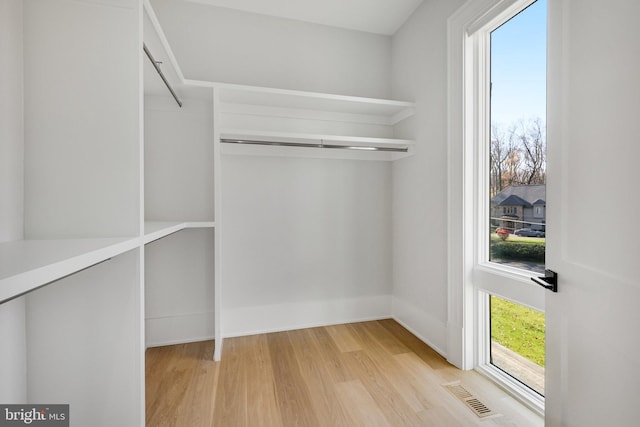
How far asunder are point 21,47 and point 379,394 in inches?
85.1

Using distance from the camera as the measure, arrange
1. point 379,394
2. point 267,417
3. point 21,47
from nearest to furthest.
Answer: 1. point 21,47
2. point 267,417
3. point 379,394

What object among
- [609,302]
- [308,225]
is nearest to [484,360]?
[609,302]

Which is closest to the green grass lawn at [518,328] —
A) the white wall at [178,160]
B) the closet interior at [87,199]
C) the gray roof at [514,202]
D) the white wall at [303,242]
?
the gray roof at [514,202]

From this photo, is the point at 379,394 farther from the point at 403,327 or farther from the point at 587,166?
the point at 587,166

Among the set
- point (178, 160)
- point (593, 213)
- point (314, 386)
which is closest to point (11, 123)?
point (178, 160)

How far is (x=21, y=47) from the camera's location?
912mm

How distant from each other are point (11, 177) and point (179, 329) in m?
1.64

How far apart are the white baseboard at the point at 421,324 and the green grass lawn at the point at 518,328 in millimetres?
342

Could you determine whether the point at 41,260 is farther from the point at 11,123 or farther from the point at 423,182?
the point at 423,182

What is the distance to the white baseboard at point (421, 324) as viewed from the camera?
198 cm

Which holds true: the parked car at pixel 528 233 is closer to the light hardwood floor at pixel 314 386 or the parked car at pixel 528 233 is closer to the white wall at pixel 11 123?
the light hardwood floor at pixel 314 386

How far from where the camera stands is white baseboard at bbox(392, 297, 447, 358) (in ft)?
6.49

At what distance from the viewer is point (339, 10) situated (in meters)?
2.24

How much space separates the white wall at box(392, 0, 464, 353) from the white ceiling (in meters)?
0.14
